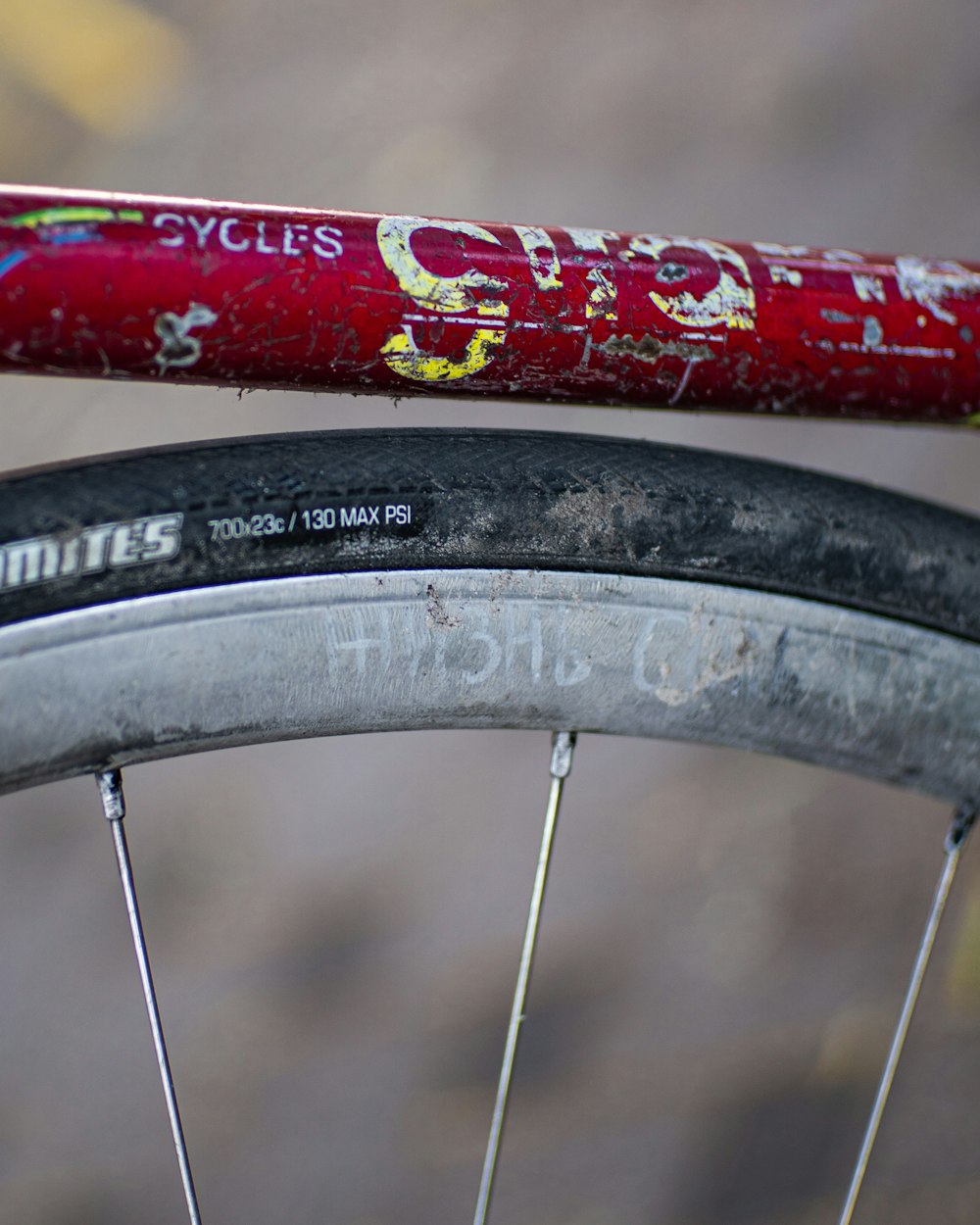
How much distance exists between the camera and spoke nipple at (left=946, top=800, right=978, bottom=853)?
12.6 inches

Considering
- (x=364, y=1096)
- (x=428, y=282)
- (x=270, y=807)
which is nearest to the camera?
(x=428, y=282)

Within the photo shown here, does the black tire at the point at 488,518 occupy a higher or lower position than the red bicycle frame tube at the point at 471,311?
lower

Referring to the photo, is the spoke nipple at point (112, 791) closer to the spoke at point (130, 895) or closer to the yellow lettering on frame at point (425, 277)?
the spoke at point (130, 895)

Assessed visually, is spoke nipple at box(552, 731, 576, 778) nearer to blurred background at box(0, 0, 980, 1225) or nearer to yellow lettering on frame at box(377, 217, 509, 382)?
yellow lettering on frame at box(377, 217, 509, 382)

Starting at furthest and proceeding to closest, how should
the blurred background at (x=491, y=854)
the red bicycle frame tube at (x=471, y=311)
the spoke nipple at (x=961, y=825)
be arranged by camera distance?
the blurred background at (x=491, y=854) < the spoke nipple at (x=961, y=825) < the red bicycle frame tube at (x=471, y=311)

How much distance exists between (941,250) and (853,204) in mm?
94

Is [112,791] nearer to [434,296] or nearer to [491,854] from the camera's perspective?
[434,296]

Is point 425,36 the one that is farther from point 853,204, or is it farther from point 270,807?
point 270,807

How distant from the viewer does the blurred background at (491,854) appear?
824 mm

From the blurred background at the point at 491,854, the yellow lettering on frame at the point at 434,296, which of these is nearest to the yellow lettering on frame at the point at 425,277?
the yellow lettering on frame at the point at 434,296

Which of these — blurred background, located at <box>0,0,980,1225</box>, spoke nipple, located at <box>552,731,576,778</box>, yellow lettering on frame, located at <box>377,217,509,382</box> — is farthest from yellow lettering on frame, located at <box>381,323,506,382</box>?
blurred background, located at <box>0,0,980,1225</box>

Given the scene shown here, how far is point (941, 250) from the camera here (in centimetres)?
101

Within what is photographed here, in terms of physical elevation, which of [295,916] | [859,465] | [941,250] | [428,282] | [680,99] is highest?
[680,99]

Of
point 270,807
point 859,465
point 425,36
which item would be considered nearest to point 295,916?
point 270,807
